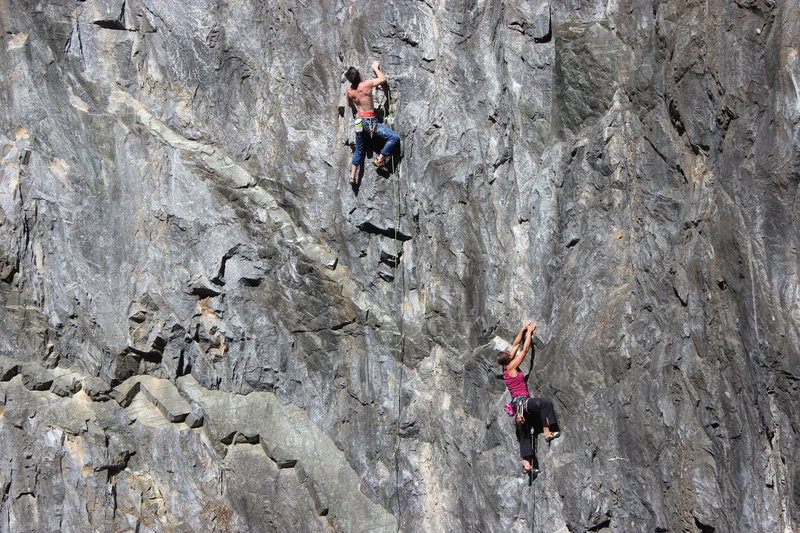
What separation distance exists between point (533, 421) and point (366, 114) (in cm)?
487

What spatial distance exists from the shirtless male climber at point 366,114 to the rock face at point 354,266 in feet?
1.11

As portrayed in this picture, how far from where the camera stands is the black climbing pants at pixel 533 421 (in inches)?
410

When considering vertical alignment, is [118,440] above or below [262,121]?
below

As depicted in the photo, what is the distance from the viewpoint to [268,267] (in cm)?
1247

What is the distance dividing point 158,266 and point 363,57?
15.3 feet

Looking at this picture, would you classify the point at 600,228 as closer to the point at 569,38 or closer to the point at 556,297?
the point at 556,297

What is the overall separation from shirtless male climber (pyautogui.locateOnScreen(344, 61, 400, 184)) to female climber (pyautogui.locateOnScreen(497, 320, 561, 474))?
10.7ft

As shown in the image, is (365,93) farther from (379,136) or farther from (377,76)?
(379,136)

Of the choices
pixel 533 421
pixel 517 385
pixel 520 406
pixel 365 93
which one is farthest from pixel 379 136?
pixel 533 421

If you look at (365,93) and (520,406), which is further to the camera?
(365,93)

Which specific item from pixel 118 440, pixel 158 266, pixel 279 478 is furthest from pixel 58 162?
pixel 279 478

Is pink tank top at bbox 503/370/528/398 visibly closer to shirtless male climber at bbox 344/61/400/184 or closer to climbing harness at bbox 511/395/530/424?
climbing harness at bbox 511/395/530/424

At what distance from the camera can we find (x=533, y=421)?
10.6 metres

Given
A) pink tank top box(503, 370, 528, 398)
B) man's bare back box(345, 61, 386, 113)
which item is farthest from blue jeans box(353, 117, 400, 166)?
pink tank top box(503, 370, 528, 398)
